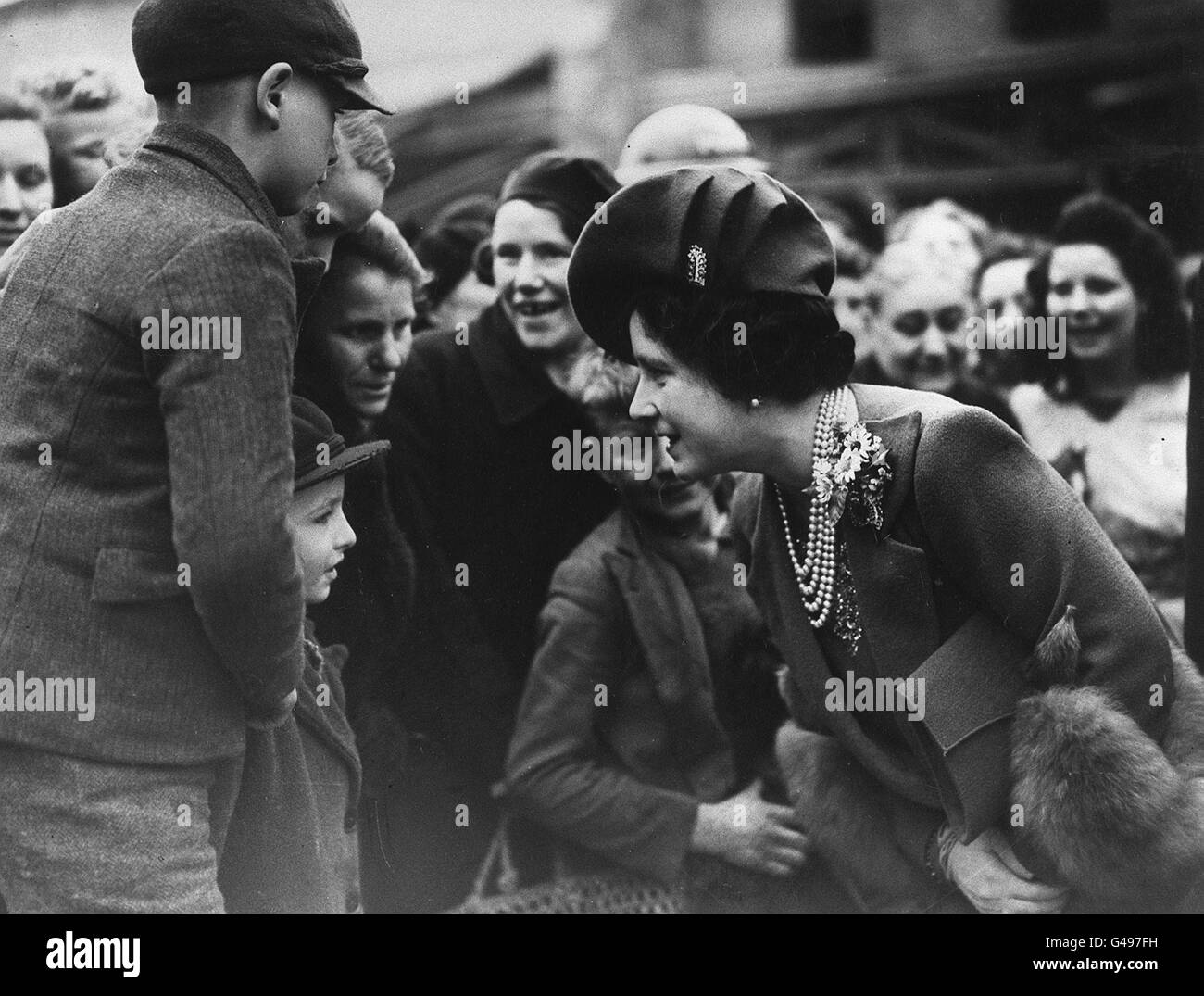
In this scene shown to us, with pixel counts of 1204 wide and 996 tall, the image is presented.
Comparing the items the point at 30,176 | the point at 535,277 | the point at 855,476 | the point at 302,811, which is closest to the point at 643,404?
the point at 855,476

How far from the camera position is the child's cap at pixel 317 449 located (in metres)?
3.09

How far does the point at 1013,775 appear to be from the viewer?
3.19 m

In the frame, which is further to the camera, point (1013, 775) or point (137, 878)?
point (1013, 775)

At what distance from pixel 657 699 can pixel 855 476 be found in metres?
0.79

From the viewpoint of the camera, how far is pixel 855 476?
10.2 ft

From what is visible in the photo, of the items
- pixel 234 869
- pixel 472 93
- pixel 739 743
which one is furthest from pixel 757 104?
pixel 234 869

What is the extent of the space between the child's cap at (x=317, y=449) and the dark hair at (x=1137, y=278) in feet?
5.72

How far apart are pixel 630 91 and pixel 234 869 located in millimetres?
1995

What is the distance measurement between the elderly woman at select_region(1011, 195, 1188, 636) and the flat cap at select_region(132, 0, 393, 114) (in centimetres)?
188

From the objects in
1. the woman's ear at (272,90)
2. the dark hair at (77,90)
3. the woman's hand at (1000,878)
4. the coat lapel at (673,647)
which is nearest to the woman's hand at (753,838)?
the coat lapel at (673,647)

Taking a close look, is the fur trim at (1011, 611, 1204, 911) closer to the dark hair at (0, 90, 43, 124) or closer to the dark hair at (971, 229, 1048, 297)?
the dark hair at (971, 229, 1048, 297)

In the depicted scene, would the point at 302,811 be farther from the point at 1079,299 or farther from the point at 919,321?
the point at 1079,299

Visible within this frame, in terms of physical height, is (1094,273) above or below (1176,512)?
above

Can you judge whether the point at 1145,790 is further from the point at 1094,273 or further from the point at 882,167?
the point at 882,167
